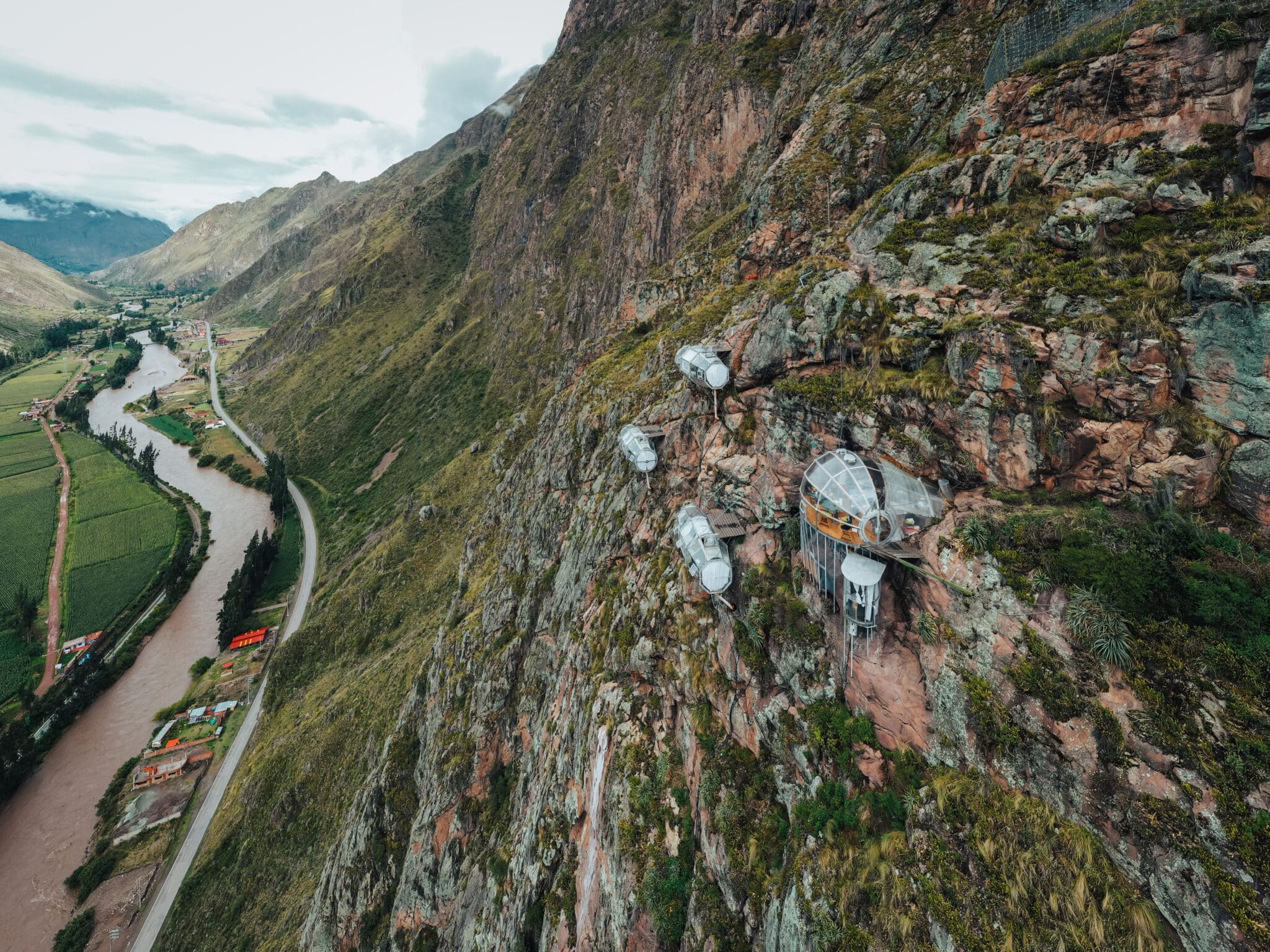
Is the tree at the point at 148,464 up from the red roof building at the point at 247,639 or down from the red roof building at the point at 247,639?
up

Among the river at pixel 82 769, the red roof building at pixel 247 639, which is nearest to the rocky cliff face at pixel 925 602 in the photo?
the river at pixel 82 769

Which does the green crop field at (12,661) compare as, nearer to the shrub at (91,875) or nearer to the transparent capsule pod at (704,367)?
the shrub at (91,875)

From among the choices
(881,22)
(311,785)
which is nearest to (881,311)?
(881,22)

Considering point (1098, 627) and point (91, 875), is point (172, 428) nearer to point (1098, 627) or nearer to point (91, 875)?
point (91, 875)

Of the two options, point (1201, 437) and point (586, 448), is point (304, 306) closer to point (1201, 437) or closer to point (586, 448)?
point (586, 448)

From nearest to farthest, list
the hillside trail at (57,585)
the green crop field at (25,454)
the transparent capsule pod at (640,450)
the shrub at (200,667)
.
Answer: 1. the transparent capsule pod at (640,450)
2. the shrub at (200,667)
3. the hillside trail at (57,585)
4. the green crop field at (25,454)

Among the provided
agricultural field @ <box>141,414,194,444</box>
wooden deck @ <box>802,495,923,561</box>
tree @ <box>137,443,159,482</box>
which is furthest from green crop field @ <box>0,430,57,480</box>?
wooden deck @ <box>802,495,923,561</box>

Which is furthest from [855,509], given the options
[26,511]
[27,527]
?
[26,511]
